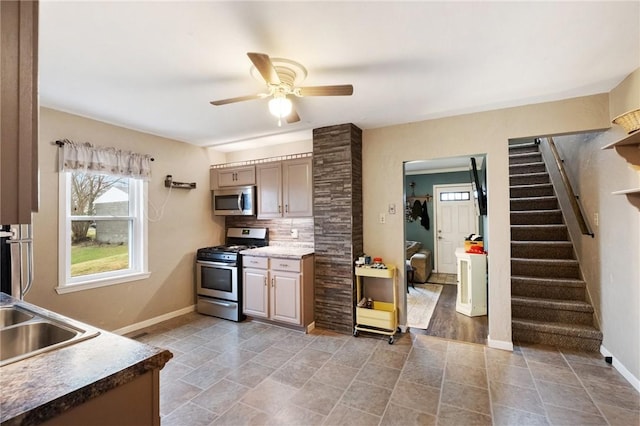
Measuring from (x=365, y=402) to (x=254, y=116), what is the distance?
2.86 m

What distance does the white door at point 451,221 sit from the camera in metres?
6.37

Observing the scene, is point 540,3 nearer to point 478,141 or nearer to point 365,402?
point 478,141

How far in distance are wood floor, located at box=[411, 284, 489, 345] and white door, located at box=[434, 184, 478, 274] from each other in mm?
2443

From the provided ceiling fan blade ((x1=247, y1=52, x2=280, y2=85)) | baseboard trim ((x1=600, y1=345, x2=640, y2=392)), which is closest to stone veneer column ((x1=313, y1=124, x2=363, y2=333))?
ceiling fan blade ((x1=247, y1=52, x2=280, y2=85))

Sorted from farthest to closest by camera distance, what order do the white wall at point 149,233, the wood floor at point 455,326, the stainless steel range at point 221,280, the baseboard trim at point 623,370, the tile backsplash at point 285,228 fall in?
the tile backsplash at point 285,228 < the stainless steel range at point 221,280 < the wood floor at point 455,326 < the white wall at point 149,233 < the baseboard trim at point 623,370

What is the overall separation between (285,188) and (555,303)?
338 cm

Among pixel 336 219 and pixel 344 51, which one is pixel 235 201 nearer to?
pixel 336 219

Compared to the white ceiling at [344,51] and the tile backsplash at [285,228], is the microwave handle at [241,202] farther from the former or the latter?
the white ceiling at [344,51]

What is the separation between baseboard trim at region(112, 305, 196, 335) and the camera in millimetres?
3387

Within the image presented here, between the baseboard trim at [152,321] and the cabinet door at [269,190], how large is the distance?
5.55ft

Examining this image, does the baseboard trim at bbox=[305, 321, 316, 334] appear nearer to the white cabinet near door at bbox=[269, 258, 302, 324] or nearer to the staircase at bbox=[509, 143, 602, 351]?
the white cabinet near door at bbox=[269, 258, 302, 324]

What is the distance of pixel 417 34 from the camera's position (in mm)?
1737

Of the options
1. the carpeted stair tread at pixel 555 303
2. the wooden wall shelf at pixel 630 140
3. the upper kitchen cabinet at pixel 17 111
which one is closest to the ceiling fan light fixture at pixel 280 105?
the upper kitchen cabinet at pixel 17 111

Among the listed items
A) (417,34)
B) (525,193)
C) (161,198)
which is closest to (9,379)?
(417,34)
